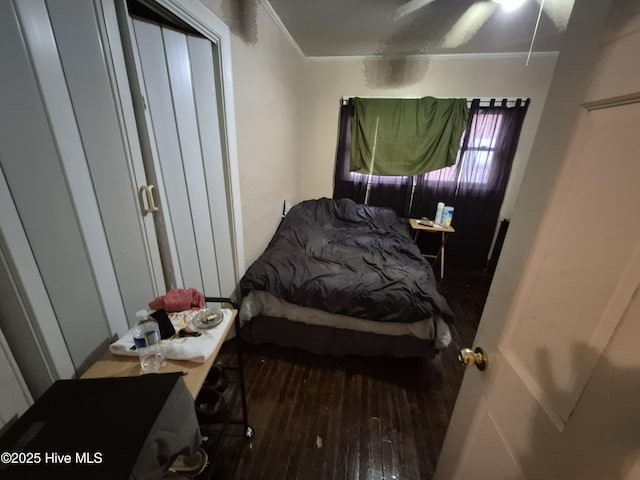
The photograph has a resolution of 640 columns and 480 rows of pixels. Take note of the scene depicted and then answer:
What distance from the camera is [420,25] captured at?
2078 millimetres

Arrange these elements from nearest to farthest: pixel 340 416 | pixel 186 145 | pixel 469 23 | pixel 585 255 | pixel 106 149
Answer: pixel 585 255
pixel 106 149
pixel 186 145
pixel 340 416
pixel 469 23

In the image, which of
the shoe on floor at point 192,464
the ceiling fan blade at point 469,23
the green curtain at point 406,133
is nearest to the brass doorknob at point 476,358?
the shoe on floor at point 192,464

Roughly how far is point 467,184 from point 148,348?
136 inches

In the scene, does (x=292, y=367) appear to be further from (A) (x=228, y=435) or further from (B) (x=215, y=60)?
(B) (x=215, y=60)

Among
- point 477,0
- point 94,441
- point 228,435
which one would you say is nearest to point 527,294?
point 94,441

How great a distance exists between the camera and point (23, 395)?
681 millimetres

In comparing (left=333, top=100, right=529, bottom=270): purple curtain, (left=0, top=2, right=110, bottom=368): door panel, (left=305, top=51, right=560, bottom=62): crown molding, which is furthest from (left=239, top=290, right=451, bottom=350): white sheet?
(left=305, top=51, right=560, bottom=62): crown molding

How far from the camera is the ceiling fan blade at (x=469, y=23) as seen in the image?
1.73 metres

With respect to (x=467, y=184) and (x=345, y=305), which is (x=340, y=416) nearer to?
(x=345, y=305)

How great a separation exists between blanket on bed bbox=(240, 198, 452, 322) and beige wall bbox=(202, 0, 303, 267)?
0.30 metres

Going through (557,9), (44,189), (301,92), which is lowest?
(44,189)

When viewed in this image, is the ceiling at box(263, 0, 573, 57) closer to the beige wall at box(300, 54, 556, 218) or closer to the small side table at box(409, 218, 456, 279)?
the beige wall at box(300, 54, 556, 218)

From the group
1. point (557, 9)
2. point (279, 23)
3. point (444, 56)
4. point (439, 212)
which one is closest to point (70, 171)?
point (279, 23)

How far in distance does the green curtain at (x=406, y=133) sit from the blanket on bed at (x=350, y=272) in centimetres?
89
